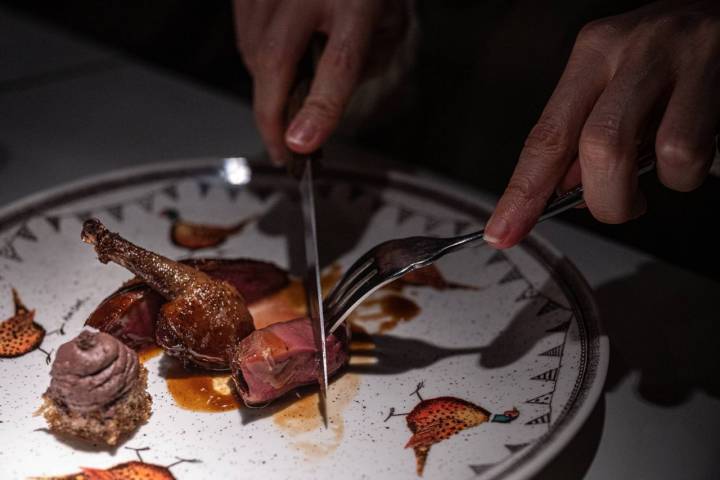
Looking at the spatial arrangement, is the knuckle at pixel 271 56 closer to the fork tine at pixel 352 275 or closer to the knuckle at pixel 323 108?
the knuckle at pixel 323 108

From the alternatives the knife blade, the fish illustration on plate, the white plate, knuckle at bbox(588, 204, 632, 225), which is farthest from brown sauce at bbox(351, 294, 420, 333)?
knuckle at bbox(588, 204, 632, 225)

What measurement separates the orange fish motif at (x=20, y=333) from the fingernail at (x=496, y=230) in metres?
0.90

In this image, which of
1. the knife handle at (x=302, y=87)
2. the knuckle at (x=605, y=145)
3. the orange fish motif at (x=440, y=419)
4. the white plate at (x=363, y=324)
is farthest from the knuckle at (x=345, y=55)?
the orange fish motif at (x=440, y=419)

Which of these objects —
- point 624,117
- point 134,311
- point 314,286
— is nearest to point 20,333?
point 134,311

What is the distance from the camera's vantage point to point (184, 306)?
4.50ft

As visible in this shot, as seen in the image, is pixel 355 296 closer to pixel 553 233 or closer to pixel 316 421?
pixel 316 421

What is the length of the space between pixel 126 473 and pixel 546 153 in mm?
867

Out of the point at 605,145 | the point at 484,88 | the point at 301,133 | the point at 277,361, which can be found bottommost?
the point at 484,88

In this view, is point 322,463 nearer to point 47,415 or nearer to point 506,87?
point 47,415

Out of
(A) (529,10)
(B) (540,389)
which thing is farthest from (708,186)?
(B) (540,389)

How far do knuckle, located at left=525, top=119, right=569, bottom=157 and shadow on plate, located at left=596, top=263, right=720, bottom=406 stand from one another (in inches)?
19.7

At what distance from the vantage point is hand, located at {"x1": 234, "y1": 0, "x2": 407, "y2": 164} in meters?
1.67

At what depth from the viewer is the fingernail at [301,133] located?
5.39 feet

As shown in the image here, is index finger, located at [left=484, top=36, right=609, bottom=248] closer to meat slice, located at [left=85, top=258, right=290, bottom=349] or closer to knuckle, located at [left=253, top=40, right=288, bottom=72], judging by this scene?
meat slice, located at [left=85, top=258, right=290, bottom=349]
